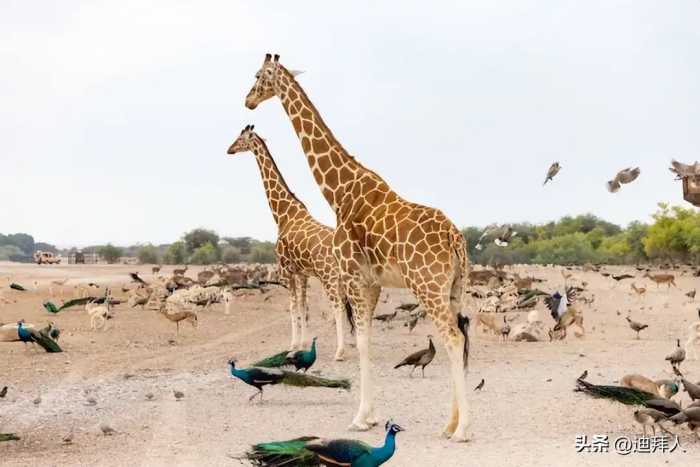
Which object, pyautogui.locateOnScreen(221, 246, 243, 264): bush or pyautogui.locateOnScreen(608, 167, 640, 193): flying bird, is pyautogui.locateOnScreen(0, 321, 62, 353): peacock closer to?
pyautogui.locateOnScreen(608, 167, 640, 193): flying bird

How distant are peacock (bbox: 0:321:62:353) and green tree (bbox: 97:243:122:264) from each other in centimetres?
6518

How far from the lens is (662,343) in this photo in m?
18.5

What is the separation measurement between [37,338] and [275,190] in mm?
5563

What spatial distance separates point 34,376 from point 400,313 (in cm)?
1422

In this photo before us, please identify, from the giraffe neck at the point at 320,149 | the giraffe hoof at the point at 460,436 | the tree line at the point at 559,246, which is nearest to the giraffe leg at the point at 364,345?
the giraffe hoof at the point at 460,436

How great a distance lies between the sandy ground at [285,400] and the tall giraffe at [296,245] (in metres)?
0.87

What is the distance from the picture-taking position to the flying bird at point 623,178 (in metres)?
16.9

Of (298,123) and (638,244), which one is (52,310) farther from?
(638,244)

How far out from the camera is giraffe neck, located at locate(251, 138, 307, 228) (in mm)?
18359

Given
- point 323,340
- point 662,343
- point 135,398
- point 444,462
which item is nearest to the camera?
point 444,462

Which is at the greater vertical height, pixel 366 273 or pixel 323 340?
pixel 366 273

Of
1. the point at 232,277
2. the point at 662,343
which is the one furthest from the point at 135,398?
the point at 232,277

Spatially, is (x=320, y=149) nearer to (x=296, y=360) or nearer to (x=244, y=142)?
(x=296, y=360)

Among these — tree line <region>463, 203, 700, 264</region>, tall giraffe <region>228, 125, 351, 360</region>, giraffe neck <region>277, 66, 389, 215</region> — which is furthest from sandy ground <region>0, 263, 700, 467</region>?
tree line <region>463, 203, 700, 264</region>
